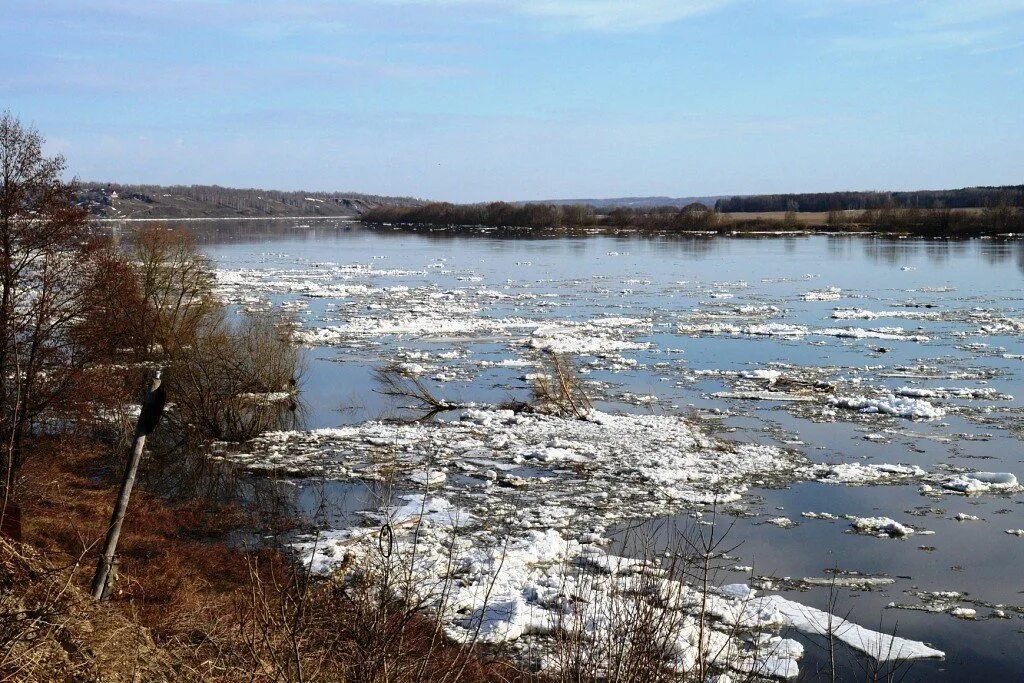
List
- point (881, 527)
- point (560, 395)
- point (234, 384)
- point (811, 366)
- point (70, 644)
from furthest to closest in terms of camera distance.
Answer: point (811, 366)
point (560, 395)
point (234, 384)
point (881, 527)
point (70, 644)

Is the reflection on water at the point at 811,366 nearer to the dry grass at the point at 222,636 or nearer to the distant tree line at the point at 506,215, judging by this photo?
the dry grass at the point at 222,636

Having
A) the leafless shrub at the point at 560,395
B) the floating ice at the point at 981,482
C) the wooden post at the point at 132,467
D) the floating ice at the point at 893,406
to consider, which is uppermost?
the wooden post at the point at 132,467

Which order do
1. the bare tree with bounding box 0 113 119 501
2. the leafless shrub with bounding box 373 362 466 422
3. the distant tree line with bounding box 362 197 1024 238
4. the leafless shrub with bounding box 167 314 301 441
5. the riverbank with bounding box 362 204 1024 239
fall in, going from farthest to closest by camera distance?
the distant tree line with bounding box 362 197 1024 238, the riverbank with bounding box 362 204 1024 239, the leafless shrub with bounding box 373 362 466 422, the leafless shrub with bounding box 167 314 301 441, the bare tree with bounding box 0 113 119 501

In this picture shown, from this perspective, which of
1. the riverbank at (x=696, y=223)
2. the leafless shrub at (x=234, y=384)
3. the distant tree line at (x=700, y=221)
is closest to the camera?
the leafless shrub at (x=234, y=384)

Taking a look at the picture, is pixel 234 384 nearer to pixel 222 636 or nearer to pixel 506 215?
pixel 222 636

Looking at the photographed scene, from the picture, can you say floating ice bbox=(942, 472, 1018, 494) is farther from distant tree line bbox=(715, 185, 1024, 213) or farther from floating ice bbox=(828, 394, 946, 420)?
distant tree line bbox=(715, 185, 1024, 213)

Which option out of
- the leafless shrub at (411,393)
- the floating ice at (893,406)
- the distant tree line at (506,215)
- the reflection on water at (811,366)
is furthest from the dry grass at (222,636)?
the distant tree line at (506,215)

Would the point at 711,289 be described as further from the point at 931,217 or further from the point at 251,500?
the point at 931,217

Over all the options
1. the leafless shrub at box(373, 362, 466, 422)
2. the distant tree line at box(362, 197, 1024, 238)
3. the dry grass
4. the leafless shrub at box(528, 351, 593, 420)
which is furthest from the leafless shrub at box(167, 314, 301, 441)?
the distant tree line at box(362, 197, 1024, 238)

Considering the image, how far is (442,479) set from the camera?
12.7 metres

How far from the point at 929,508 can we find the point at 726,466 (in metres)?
2.66

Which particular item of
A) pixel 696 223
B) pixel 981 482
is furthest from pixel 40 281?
pixel 696 223

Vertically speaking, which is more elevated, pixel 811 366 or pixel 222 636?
pixel 222 636

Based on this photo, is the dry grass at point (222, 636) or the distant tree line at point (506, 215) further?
the distant tree line at point (506, 215)
